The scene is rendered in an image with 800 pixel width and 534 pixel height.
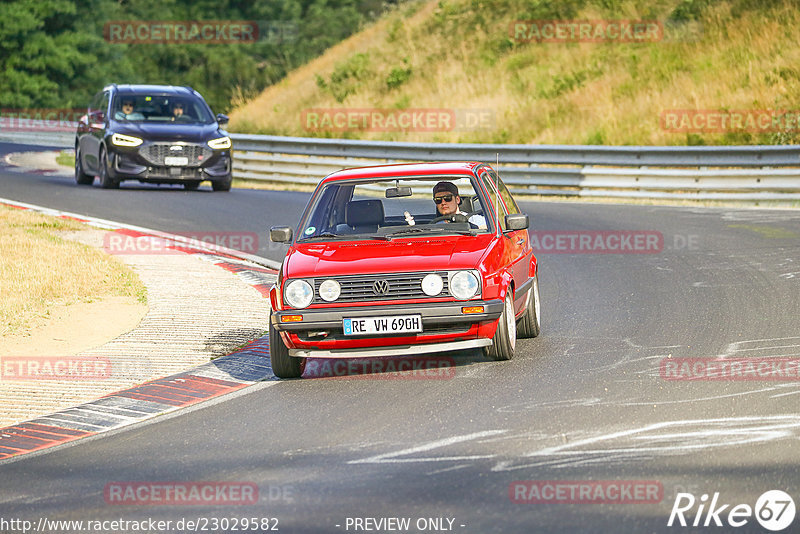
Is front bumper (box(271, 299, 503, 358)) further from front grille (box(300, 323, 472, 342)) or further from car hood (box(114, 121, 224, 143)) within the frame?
car hood (box(114, 121, 224, 143))

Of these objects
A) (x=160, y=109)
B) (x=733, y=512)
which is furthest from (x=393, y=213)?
(x=160, y=109)

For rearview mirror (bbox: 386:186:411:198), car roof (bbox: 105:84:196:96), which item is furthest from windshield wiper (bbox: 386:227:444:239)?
car roof (bbox: 105:84:196:96)

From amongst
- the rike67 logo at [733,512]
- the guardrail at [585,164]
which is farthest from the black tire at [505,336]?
the guardrail at [585,164]

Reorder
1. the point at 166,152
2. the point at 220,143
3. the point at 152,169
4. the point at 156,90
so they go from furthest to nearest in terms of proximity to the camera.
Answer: the point at 156,90 < the point at 220,143 < the point at 152,169 < the point at 166,152

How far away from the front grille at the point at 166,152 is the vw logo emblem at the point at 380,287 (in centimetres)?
1409

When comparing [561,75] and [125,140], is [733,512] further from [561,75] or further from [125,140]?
[561,75]

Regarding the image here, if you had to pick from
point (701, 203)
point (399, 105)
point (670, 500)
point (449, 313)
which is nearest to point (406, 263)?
point (449, 313)

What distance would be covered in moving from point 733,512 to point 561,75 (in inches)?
1136

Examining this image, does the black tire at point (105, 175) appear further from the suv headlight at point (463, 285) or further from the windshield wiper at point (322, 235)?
the suv headlight at point (463, 285)

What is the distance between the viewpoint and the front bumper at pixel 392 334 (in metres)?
9.20

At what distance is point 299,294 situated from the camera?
9.40m

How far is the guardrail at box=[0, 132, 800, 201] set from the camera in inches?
871

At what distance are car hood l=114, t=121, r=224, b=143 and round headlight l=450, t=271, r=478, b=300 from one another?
14.3 m

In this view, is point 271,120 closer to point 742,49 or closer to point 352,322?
point 742,49
